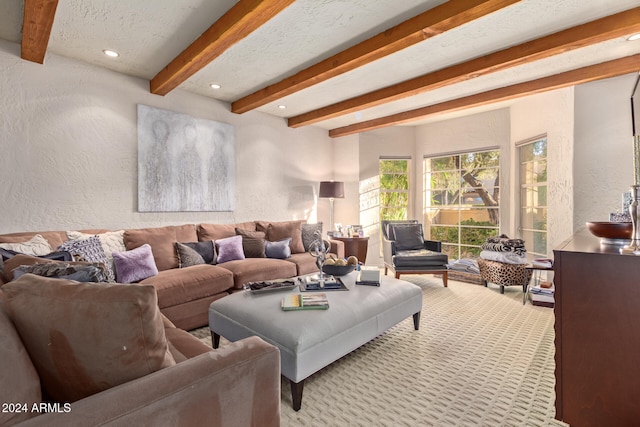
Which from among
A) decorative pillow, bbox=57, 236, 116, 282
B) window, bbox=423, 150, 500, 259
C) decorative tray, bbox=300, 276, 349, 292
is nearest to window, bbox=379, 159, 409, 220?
window, bbox=423, 150, 500, 259

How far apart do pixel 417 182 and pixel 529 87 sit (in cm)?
254

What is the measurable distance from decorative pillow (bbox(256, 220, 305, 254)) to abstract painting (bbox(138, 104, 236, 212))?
56 cm

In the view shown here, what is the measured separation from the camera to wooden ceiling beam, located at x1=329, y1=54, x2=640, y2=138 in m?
3.04

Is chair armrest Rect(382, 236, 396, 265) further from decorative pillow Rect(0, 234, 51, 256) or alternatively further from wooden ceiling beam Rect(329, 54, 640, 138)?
decorative pillow Rect(0, 234, 51, 256)

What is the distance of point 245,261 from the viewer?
3.45 metres

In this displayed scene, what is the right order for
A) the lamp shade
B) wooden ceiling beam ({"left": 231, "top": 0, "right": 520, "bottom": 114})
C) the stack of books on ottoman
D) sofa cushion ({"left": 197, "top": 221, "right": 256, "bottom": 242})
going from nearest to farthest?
wooden ceiling beam ({"left": 231, "top": 0, "right": 520, "bottom": 114}), the stack of books on ottoman, sofa cushion ({"left": 197, "top": 221, "right": 256, "bottom": 242}), the lamp shade

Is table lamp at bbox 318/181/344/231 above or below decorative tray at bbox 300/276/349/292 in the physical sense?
above

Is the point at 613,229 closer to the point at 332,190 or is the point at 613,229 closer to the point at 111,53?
the point at 332,190

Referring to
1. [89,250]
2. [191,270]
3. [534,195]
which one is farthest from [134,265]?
[534,195]

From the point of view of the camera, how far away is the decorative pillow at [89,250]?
7.97ft

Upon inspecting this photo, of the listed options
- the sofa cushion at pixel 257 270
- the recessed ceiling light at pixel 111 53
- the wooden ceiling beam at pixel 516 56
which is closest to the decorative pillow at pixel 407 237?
the sofa cushion at pixel 257 270

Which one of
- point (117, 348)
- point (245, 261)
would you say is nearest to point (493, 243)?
point (245, 261)

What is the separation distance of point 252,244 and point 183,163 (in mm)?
1343

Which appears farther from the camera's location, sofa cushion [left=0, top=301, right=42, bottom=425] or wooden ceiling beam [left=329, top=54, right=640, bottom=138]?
wooden ceiling beam [left=329, top=54, right=640, bottom=138]
